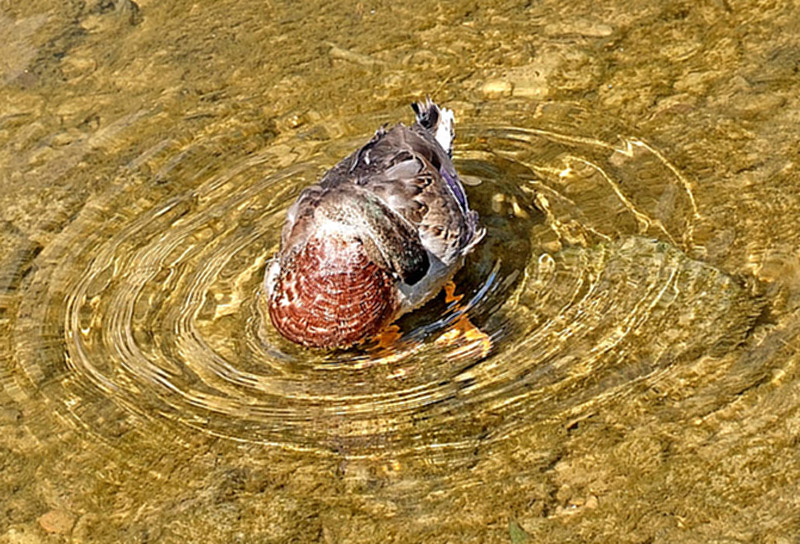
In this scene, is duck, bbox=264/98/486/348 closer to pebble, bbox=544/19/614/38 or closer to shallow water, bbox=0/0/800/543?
shallow water, bbox=0/0/800/543

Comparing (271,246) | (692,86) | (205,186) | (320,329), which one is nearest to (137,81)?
(205,186)

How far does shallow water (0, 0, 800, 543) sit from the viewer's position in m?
5.25

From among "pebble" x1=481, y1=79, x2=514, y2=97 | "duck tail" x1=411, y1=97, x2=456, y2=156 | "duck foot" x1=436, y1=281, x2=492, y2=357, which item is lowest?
"duck foot" x1=436, y1=281, x2=492, y2=357

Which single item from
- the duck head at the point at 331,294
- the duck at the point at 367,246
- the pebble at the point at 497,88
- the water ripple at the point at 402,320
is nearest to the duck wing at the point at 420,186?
the duck at the point at 367,246

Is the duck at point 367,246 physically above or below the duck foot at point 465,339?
above

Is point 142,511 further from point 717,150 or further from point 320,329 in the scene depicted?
point 717,150

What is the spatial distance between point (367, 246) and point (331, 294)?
12.1 inches

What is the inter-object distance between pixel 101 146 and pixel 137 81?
0.79 metres

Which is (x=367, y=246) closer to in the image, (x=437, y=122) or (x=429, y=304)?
(x=429, y=304)

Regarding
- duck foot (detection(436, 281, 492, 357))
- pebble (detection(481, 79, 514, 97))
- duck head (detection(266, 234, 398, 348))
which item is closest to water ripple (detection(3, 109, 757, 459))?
duck foot (detection(436, 281, 492, 357))

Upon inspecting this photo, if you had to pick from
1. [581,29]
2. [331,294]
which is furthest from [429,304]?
[581,29]

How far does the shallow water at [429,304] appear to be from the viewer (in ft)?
17.2

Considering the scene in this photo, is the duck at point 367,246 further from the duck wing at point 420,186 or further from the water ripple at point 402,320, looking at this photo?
the water ripple at point 402,320

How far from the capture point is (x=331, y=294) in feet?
19.2
